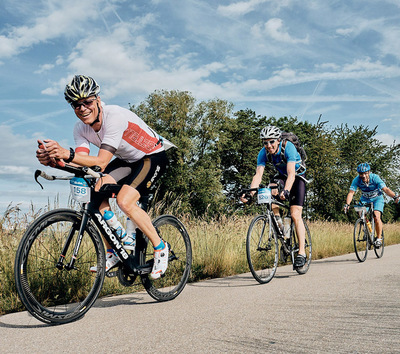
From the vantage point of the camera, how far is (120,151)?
4.61 metres

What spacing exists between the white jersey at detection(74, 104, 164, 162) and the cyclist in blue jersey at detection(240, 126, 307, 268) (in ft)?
8.13

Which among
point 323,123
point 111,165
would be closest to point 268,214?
point 111,165

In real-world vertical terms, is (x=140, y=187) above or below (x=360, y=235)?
above

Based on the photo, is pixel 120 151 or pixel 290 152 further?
pixel 290 152

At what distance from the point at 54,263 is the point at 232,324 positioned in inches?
68.6

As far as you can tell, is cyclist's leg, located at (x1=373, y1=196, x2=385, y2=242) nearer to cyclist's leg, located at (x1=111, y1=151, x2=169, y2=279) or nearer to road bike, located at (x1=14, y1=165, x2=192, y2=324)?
road bike, located at (x1=14, y1=165, x2=192, y2=324)

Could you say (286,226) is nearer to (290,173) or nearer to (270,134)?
(290,173)

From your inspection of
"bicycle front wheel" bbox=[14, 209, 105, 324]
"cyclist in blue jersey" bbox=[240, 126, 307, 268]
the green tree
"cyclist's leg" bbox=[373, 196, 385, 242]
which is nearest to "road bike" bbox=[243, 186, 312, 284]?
"cyclist in blue jersey" bbox=[240, 126, 307, 268]

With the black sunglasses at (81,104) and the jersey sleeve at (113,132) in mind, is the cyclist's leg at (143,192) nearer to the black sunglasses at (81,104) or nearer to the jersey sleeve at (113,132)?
the jersey sleeve at (113,132)

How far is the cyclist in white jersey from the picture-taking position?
4.11 metres

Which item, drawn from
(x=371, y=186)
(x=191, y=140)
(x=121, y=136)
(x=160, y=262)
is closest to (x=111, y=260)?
(x=160, y=262)

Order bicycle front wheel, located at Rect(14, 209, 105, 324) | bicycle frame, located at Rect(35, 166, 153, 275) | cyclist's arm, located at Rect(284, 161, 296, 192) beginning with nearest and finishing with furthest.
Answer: bicycle front wheel, located at Rect(14, 209, 105, 324), bicycle frame, located at Rect(35, 166, 153, 275), cyclist's arm, located at Rect(284, 161, 296, 192)

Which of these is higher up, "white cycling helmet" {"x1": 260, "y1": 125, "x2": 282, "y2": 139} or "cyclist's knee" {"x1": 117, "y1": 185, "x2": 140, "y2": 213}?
"white cycling helmet" {"x1": 260, "y1": 125, "x2": 282, "y2": 139}

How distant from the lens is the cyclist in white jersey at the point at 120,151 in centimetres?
411
